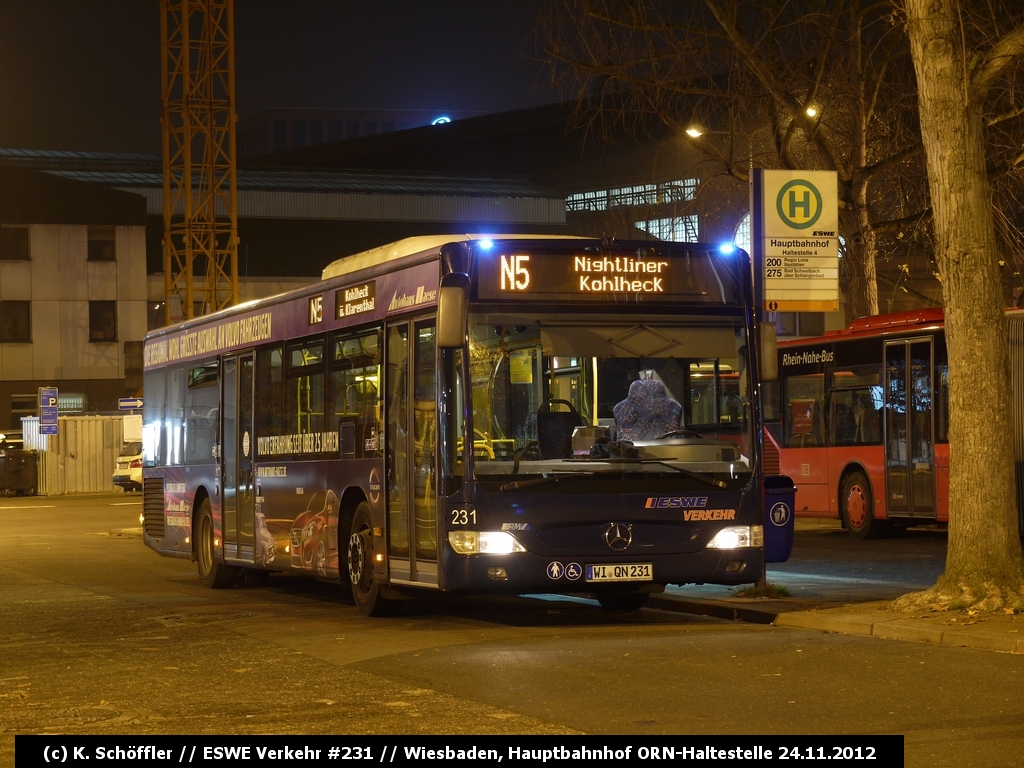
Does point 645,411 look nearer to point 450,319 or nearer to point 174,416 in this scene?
point 450,319

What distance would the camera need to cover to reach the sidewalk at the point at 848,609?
38.0 feet

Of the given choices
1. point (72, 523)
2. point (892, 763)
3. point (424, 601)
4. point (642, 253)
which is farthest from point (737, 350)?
point (72, 523)

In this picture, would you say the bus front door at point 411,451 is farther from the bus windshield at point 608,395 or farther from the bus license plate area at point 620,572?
the bus license plate area at point 620,572

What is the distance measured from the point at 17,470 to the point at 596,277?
41950 millimetres

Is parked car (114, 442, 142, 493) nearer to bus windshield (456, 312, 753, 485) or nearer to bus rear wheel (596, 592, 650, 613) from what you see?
bus rear wheel (596, 592, 650, 613)

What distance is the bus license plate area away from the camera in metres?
12.5

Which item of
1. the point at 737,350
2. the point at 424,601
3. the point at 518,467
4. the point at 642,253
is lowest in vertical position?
the point at 424,601

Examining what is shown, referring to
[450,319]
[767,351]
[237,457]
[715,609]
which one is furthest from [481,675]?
[237,457]

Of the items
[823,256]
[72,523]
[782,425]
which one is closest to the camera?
[823,256]

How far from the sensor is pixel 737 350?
13023 millimetres

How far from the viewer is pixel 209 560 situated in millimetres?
18484

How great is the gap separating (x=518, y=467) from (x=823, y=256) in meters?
4.29

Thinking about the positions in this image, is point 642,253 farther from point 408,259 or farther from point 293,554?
point 293,554

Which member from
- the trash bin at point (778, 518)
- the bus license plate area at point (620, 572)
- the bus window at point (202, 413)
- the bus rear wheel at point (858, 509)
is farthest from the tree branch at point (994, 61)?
the bus rear wheel at point (858, 509)
